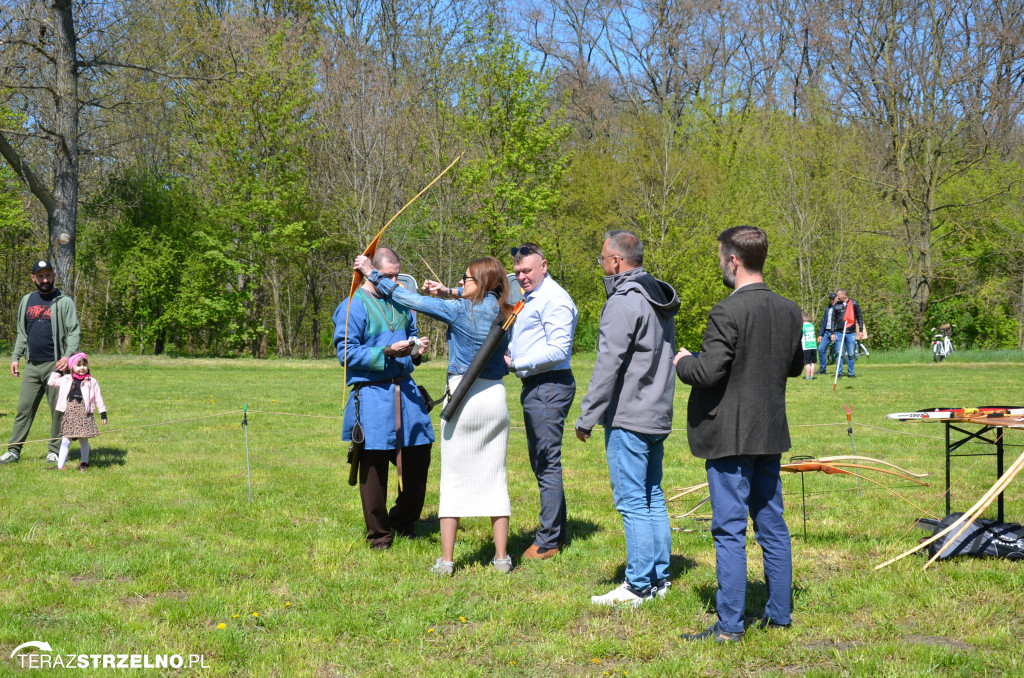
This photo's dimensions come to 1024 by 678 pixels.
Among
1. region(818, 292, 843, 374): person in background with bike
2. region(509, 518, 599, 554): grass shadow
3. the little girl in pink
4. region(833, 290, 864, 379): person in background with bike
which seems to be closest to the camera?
region(509, 518, 599, 554): grass shadow

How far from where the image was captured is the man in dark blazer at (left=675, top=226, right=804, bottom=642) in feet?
13.7

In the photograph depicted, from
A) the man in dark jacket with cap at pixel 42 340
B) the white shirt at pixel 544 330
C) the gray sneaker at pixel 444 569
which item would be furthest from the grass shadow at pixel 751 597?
the man in dark jacket with cap at pixel 42 340

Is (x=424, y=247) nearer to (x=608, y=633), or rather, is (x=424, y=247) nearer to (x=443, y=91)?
(x=443, y=91)

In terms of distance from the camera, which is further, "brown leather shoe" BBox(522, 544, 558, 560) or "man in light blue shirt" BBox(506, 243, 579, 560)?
"brown leather shoe" BBox(522, 544, 558, 560)

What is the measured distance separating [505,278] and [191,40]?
90.9 feet

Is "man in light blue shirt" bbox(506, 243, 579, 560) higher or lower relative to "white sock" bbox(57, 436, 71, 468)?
higher

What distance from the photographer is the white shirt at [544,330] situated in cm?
547

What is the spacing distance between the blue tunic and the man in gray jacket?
1.51 meters

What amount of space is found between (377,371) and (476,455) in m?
0.91

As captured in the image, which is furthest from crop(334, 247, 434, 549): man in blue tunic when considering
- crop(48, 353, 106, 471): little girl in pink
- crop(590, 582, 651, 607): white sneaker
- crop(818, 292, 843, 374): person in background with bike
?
crop(818, 292, 843, 374): person in background with bike

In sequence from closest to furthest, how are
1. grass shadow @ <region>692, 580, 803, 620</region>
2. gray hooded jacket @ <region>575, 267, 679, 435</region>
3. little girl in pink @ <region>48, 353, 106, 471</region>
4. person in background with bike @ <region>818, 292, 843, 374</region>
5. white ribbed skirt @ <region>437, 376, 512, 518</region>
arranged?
gray hooded jacket @ <region>575, 267, 679, 435</region> → grass shadow @ <region>692, 580, 803, 620</region> → white ribbed skirt @ <region>437, 376, 512, 518</region> → little girl in pink @ <region>48, 353, 106, 471</region> → person in background with bike @ <region>818, 292, 843, 374</region>

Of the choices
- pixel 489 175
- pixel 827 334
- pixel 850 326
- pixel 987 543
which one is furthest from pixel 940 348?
pixel 987 543

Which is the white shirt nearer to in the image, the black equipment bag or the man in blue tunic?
the man in blue tunic

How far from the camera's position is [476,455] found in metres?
5.38
